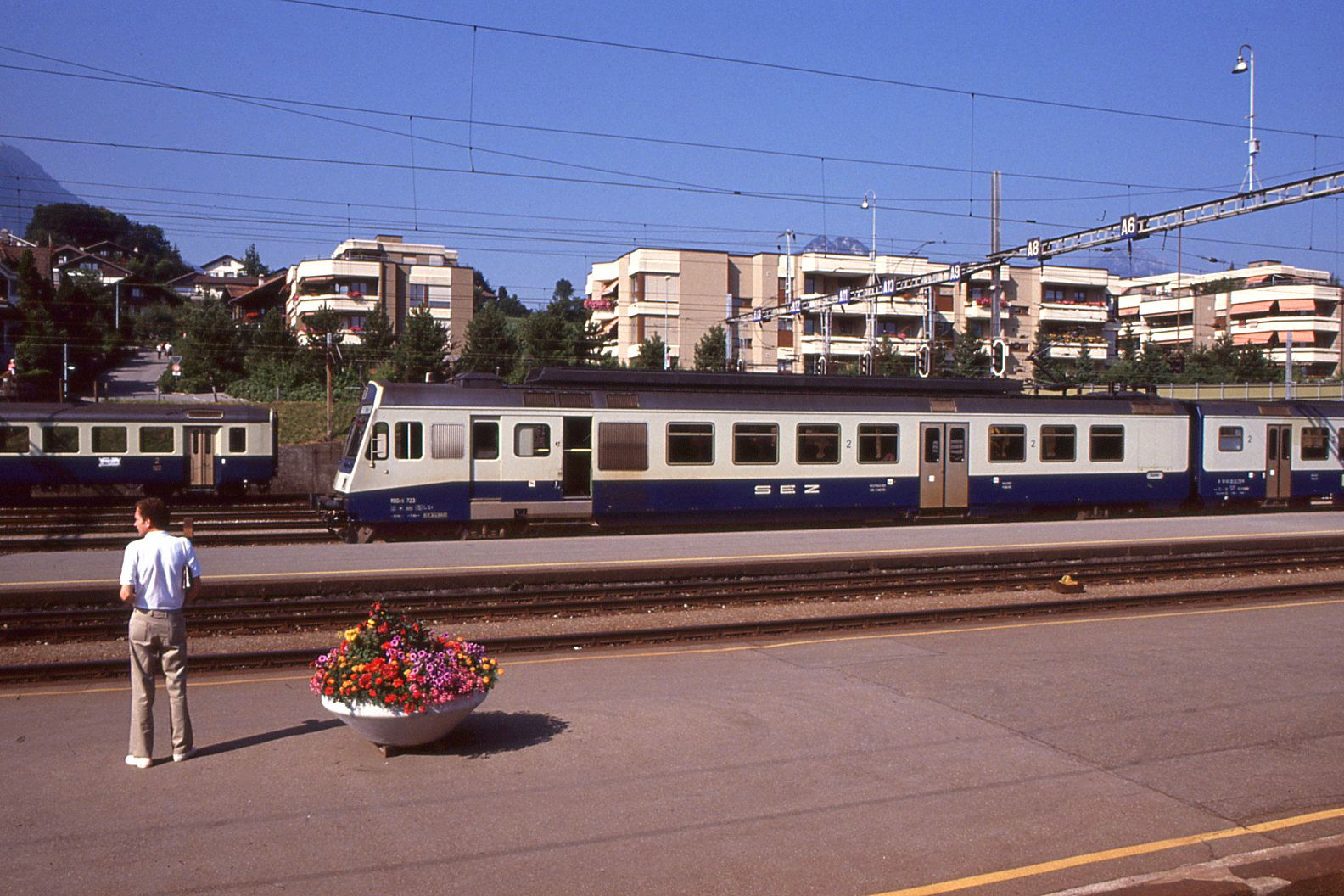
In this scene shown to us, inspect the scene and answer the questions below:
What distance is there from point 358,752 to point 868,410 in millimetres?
17004

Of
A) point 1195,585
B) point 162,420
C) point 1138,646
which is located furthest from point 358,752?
point 162,420

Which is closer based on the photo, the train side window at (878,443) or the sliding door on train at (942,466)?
the train side window at (878,443)

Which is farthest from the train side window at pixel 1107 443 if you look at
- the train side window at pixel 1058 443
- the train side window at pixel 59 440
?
the train side window at pixel 59 440

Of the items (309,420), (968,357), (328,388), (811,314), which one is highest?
(811,314)

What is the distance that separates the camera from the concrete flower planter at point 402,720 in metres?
6.80

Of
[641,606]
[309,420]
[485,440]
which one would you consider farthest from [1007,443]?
[309,420]

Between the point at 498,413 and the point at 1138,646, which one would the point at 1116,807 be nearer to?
the point at 1138,646

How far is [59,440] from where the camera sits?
92.1ft

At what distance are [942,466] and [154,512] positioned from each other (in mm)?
19106

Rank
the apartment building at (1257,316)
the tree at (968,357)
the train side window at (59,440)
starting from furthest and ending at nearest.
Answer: the apartment building at (1257,316) → the tree at (968,357) → the train side window at (59,440)

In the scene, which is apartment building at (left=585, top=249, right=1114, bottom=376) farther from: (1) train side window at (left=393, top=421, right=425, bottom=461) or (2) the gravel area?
(2) the gravel area

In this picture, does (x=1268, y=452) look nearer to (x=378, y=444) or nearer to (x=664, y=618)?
(x=664, y=618)

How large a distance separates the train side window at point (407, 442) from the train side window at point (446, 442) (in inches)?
8.3

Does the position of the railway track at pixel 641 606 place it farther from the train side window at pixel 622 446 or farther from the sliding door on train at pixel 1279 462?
the sliding door on train at pixel 1279 462
